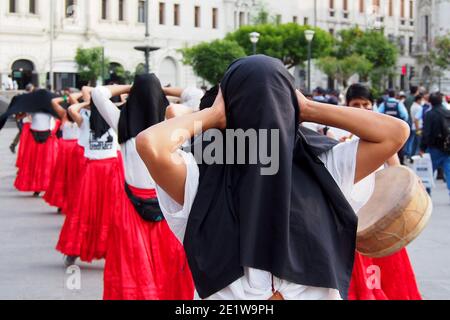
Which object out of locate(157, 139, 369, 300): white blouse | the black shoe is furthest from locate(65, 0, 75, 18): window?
locate(157, 139, 369, 300): white blouse

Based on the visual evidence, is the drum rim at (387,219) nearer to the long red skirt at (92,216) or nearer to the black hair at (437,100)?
the long red skirt at (92,216)

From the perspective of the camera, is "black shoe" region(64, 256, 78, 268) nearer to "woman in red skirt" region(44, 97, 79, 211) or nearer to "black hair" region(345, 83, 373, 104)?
"black hair" region(345, 83, 373, 104)

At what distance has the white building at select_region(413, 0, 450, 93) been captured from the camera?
74.1 m

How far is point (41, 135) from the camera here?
16266 millimetres

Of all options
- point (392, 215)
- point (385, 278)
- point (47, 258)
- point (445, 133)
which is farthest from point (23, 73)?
point (392, 215)

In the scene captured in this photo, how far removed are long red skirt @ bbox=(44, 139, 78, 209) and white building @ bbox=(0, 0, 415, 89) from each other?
3790 cm

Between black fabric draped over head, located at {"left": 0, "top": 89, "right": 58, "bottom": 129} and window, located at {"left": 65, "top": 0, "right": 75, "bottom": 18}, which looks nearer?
black fabric draped over head, located at {"left": 0, "top": 89, "right": 58, "bottom": 129}

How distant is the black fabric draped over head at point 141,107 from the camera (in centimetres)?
689

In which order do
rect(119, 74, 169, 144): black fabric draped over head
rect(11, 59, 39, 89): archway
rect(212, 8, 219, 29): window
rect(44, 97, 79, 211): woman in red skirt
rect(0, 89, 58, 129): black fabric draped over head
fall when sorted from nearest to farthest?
rect(119, 74, 169, 144): black fabric draped over head
rect(44, 97, 79, 211): woman in red skirt
rect(0, 89, 58, 129): black fabric draped over head
rect(11, 59, 39, 89): archway
rect(212, 8, 219, 29): window

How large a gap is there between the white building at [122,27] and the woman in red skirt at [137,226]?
44.9 metres

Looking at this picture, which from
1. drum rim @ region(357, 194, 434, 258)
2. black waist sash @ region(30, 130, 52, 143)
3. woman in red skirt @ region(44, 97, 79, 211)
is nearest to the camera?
drum rim @ region(357, 194, 434, 258)

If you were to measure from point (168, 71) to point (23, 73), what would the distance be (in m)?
12.1

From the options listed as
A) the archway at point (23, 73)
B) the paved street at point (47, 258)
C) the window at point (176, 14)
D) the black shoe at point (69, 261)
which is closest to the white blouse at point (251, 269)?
the paved street at point (47, 258)
